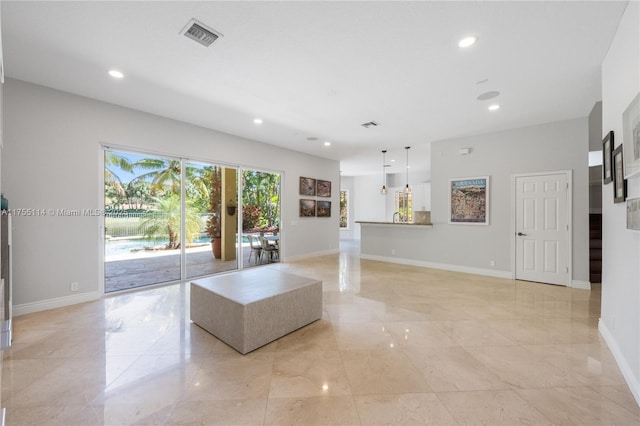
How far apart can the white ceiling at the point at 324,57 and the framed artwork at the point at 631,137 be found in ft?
3.09

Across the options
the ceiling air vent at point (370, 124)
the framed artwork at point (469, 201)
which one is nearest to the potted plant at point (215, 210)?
the ceiling air vent at point (370, 124)

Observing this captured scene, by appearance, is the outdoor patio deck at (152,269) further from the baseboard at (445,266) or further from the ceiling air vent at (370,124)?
the ceiling air vent at (370,124)

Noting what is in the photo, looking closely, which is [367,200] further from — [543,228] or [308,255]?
[543,228]

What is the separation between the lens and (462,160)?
608 cm

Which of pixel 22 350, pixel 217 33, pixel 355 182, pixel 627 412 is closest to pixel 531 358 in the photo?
pixel 627 412

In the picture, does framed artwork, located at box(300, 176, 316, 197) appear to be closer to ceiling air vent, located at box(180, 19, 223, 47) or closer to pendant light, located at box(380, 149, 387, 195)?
pendant light, located at box(380, 149, 387, 195)

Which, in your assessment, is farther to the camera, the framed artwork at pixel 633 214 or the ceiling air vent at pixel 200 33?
the ceiling air vent at pixel 200 33

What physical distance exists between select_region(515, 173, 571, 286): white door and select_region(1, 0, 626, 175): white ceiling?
1.22 m

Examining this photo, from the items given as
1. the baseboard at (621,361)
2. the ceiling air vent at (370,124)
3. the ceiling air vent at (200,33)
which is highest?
the ceiling air vent at (370,124)

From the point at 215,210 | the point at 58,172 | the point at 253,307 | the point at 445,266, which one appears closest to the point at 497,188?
the point at 445,266

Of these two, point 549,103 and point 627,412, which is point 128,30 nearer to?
point 627,412

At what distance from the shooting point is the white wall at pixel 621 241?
208 cm

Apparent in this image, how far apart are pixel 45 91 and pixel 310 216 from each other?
5687mm

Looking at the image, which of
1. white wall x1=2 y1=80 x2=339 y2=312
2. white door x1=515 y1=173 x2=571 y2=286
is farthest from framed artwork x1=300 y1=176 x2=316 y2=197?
white door x1=515 y1=173 x2=571 y2=286
